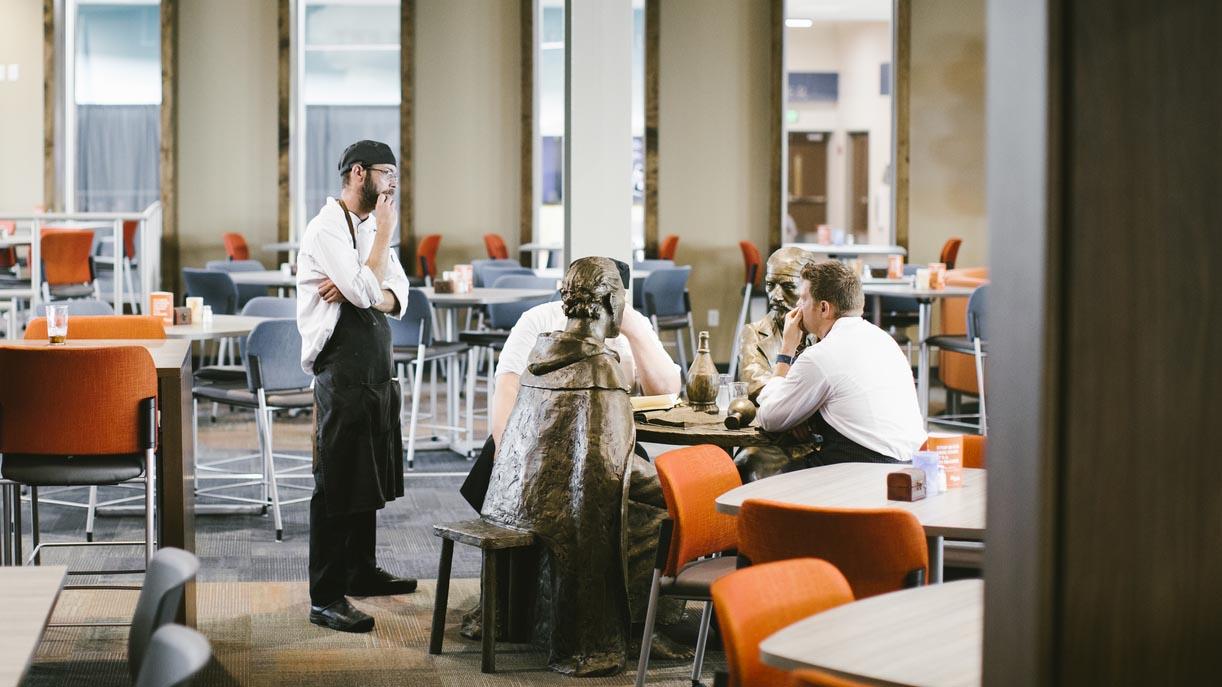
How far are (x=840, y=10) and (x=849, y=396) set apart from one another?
9.02 metres

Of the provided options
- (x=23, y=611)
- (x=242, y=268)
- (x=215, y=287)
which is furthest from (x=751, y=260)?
(x=23, y=611)

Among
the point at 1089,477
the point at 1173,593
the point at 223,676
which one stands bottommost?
the point at 223,676

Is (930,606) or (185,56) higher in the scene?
(185,56)

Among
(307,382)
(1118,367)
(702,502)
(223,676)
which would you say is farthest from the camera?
(307,382)

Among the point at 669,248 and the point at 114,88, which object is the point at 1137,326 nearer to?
the point at 669,248

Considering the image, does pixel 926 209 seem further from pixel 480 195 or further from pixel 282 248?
pixel 282 248

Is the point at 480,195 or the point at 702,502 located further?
the point at 480,195

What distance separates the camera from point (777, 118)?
11766 millimetres

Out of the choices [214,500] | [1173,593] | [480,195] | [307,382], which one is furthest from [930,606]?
[480,195]

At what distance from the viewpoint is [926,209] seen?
1175cm

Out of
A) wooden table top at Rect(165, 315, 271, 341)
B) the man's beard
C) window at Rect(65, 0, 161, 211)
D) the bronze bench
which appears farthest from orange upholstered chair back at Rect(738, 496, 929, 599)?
window at Rect(65, 0, 161, 211)

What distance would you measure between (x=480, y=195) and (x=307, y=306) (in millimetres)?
7938

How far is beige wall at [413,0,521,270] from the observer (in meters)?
12.0

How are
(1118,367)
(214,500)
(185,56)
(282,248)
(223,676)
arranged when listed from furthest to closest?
(185,56), (282,248), (214,500), (223,676), (1118,367)
